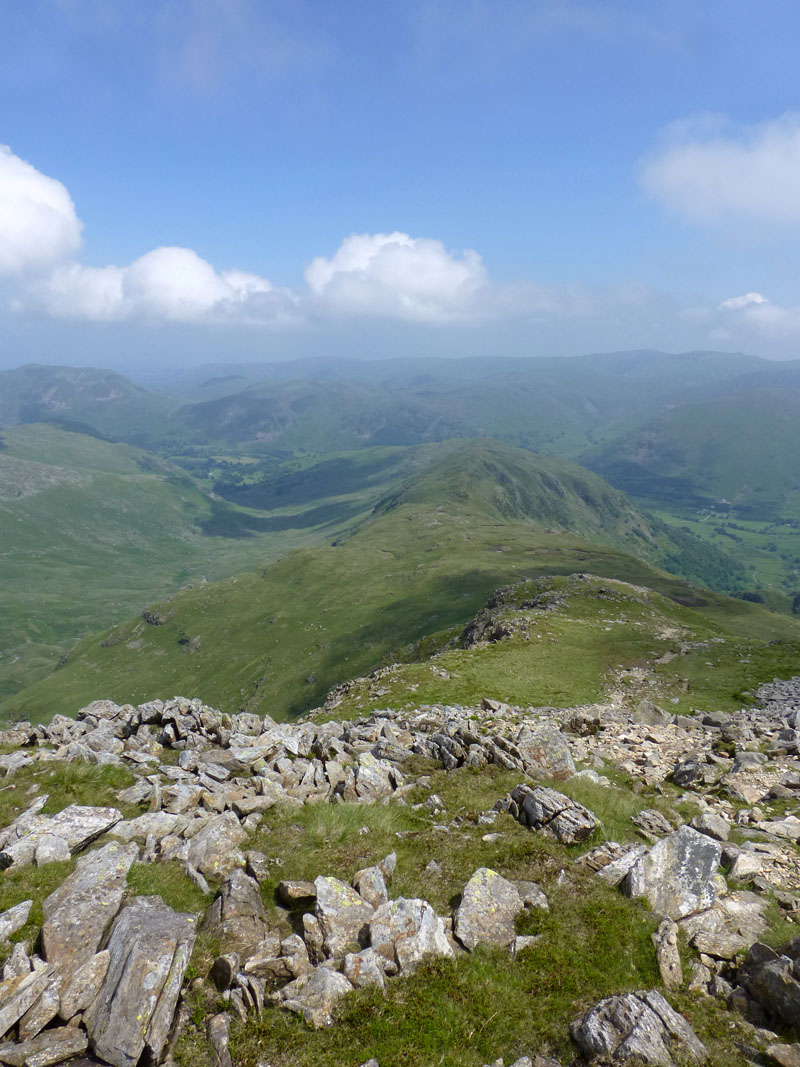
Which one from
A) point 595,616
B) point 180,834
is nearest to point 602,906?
point 180,834

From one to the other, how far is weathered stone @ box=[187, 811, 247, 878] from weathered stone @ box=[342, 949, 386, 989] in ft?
17.9

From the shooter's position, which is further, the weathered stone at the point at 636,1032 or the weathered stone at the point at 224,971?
the weathered stone at the point at 224,971

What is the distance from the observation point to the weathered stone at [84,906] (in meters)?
12.4

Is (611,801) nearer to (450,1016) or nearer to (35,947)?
(450,1016)

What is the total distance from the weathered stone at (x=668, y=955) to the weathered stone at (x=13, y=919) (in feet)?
51.4

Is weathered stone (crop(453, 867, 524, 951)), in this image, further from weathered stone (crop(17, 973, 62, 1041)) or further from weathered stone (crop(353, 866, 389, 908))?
weathered stone (crop(17, 973, 62, 1041))

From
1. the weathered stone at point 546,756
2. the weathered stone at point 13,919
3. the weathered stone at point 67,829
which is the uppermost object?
the weathered stone at point 13,919

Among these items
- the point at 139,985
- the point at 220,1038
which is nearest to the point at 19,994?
the point at 139,985

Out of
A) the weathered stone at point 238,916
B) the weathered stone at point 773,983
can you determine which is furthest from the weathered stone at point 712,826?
the weathered stone at point 238,916

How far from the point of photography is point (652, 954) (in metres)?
Answer: 13.5

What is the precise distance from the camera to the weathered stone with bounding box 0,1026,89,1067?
33.1ft

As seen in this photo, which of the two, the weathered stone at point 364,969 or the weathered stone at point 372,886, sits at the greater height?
the weathered stone at point 364,969

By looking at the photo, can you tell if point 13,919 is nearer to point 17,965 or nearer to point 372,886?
point 17,965

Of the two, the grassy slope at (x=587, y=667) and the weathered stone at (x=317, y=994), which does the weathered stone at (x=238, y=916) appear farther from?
the grassy slope at (x=587, y=667)
